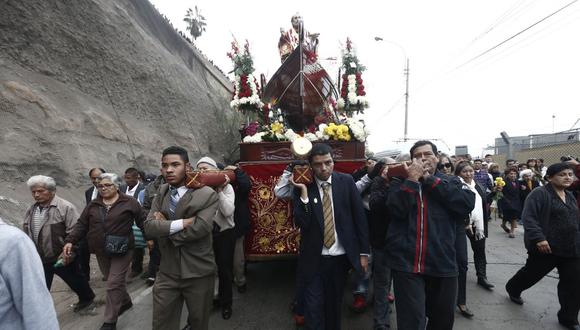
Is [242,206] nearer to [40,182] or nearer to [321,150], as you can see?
[321,150]

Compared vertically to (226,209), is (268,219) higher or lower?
lower

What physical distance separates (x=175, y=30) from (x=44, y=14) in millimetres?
12942

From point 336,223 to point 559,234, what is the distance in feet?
8.76

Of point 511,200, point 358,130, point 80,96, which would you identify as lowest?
point 511,200

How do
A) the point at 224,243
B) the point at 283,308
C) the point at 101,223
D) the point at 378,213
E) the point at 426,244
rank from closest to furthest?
1. the point at 426,244
2. the point at 378,213
3. the point at 101,223
4. the point at 224,243
5. the point at 283,308

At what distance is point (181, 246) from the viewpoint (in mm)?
2596

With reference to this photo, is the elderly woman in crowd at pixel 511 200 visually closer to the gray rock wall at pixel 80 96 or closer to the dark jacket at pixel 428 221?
the dark jacket at pixel 428 221

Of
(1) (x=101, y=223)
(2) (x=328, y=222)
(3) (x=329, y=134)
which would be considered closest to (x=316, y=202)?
(2) (x=328, y=222)

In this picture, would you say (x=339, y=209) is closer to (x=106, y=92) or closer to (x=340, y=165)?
(x=340, y=165)

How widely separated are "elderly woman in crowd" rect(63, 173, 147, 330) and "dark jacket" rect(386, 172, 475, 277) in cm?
300

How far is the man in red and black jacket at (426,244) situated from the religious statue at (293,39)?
400cm

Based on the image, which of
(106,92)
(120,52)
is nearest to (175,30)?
(120,52)

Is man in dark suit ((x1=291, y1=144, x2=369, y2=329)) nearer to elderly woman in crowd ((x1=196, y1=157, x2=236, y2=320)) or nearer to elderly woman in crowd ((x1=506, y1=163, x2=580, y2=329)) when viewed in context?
elderly woman in crowd ((x1=196, y1=157, x2=236, y2=320))

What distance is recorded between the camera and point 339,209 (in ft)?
9.09
